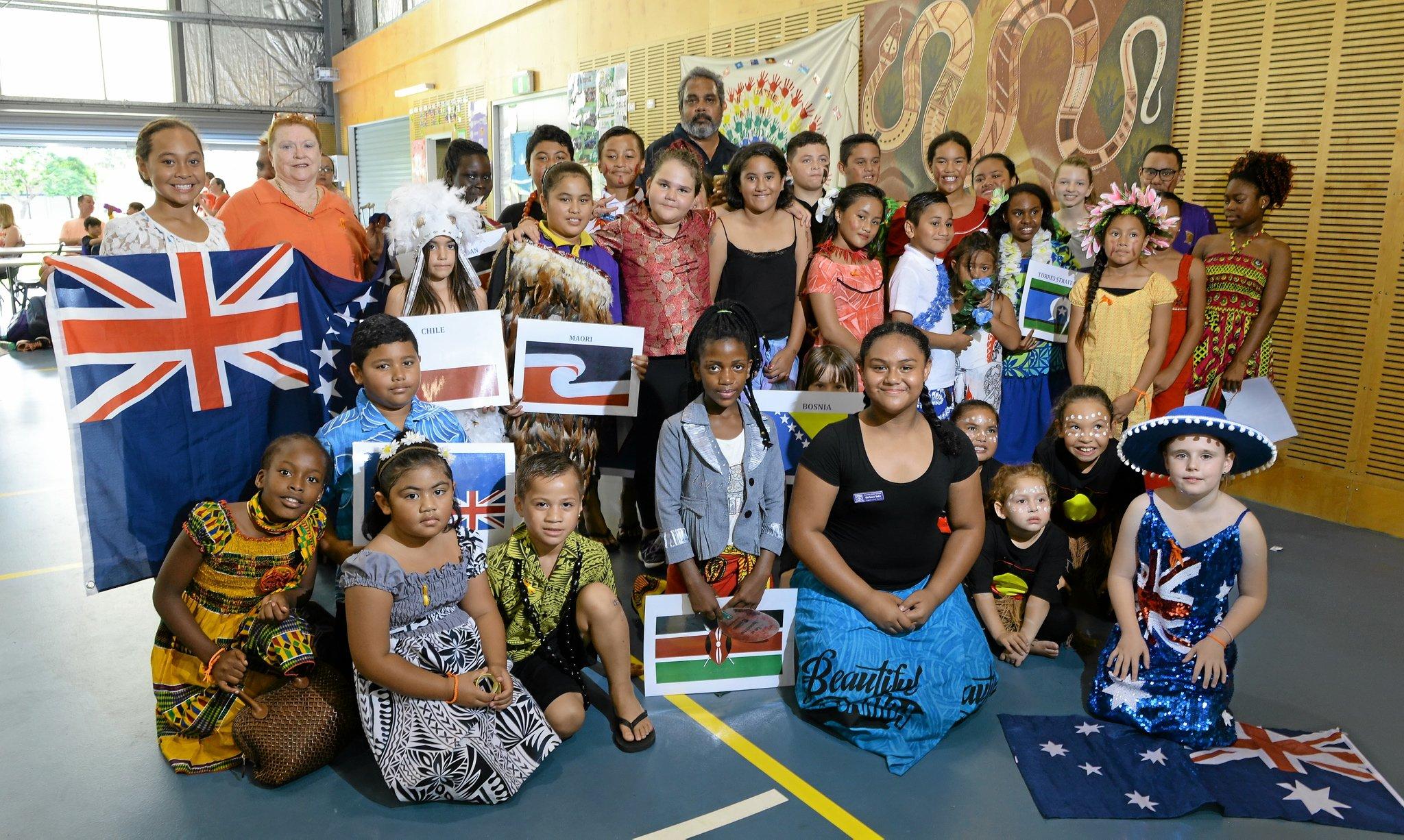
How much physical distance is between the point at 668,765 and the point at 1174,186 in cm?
457

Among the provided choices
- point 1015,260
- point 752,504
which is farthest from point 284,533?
point 1015,260

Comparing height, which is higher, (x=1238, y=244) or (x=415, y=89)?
(x=415, y=89)

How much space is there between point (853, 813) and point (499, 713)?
3.43ft

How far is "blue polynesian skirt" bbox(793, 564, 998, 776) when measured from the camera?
9.62 ft

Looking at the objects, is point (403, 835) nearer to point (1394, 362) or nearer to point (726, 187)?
point (726, 187)

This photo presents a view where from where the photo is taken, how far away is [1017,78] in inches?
262

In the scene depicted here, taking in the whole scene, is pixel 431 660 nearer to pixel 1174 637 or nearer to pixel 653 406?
pixel 653 406

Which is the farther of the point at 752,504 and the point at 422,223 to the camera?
the point at 422,223

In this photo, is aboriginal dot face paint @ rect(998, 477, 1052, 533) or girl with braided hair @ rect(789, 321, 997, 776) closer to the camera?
girl with braided hair @ rect(789, 321, 997, 776)

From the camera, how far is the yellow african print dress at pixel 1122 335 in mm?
4375

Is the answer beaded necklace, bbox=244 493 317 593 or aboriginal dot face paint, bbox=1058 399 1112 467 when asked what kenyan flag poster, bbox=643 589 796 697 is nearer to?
beaded necklace, bbox=244 493 317 593

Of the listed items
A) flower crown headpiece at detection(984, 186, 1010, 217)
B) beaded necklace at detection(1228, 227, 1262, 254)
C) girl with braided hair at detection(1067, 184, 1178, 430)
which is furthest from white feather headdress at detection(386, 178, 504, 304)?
beaded necklace at detection(1228, 227, 1262, 254)

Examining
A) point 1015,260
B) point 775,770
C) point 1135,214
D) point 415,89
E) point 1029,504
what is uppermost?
point 415,89

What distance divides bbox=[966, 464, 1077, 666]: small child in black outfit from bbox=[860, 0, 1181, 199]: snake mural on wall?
3.47 metres
